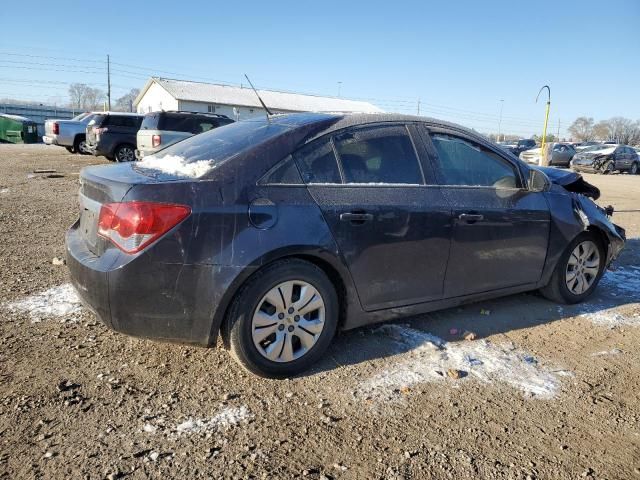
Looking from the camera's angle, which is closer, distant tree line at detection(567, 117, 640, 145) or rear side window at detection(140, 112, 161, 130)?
rear side window at detection(140, 112, 161, 130)

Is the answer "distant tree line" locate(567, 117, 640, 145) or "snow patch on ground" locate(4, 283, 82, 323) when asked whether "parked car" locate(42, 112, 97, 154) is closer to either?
"snow patch on ground" locate(4, 283, 82, 323)

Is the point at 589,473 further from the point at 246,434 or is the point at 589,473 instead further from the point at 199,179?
the point at 199,179

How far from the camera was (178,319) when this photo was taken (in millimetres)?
2898

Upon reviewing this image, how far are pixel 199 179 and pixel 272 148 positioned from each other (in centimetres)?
52

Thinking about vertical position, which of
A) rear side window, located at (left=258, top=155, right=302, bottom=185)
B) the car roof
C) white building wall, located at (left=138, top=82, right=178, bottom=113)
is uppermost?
white building wall, located at (left=138, top=82, right=178, bottom=113)

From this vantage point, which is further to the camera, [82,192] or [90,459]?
[82,192]

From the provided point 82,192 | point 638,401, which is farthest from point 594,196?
point 82,192

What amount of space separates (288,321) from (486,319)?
203 centimetres

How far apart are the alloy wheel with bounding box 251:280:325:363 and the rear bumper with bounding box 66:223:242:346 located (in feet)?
0.88

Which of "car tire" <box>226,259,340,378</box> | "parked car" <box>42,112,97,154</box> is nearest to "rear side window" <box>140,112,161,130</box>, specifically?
"parked car" <box>42,112,97,154</box>

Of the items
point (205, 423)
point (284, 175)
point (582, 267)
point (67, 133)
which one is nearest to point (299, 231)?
point (284, 175)

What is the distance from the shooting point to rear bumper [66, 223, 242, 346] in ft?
9.14

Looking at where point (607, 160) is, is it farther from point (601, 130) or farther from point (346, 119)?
point (601, 130)

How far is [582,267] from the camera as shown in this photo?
477cm
